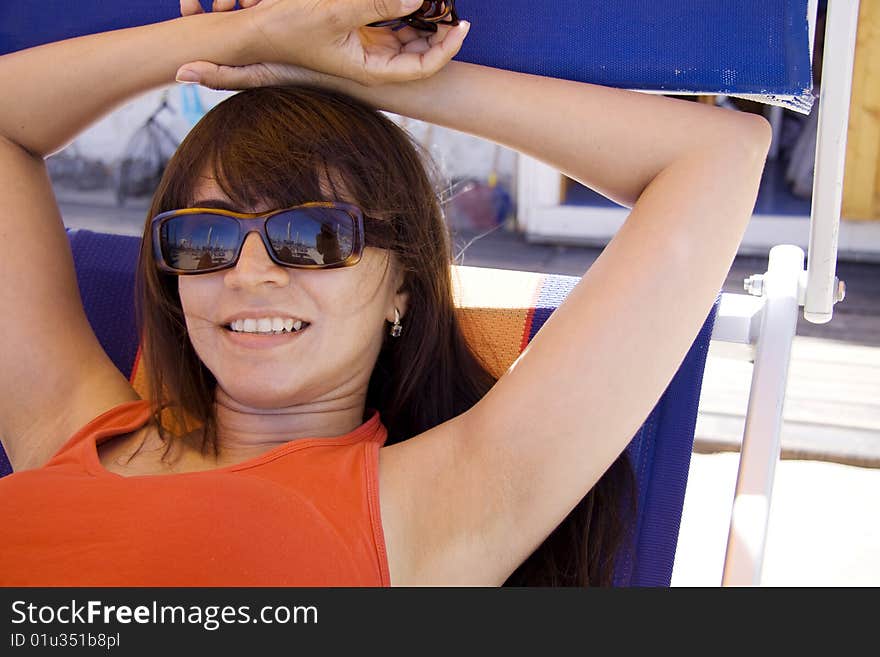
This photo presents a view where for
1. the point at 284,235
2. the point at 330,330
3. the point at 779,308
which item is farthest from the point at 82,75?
the point at 779,308

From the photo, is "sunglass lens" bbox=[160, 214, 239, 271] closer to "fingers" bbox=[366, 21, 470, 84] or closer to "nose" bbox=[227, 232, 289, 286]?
"nose" bbox=[227, 232, 289, 286]

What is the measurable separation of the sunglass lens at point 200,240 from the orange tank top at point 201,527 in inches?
13.0

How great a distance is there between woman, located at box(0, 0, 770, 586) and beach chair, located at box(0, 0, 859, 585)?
128mm

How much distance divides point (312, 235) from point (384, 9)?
36 centimetres

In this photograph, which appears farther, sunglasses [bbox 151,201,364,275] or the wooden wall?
the wooden wall

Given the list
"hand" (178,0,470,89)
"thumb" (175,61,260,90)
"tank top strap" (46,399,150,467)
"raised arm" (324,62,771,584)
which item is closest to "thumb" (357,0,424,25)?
"hand" (178,0,470,89)

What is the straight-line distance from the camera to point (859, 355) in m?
5.26

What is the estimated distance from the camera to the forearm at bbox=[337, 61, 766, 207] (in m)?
1.64

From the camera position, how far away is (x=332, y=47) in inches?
64.8

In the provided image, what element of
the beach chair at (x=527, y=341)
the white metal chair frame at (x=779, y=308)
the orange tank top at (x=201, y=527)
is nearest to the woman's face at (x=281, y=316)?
the orange tank top at (x=201, y=527)

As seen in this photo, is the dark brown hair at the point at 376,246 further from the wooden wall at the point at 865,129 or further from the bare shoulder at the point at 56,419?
the wooden wall at the point at 865,129

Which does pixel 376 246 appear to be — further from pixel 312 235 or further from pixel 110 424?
pixel 110 424

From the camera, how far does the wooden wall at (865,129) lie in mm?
Answer: 6988

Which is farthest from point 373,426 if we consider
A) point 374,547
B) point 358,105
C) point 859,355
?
point 859,355
